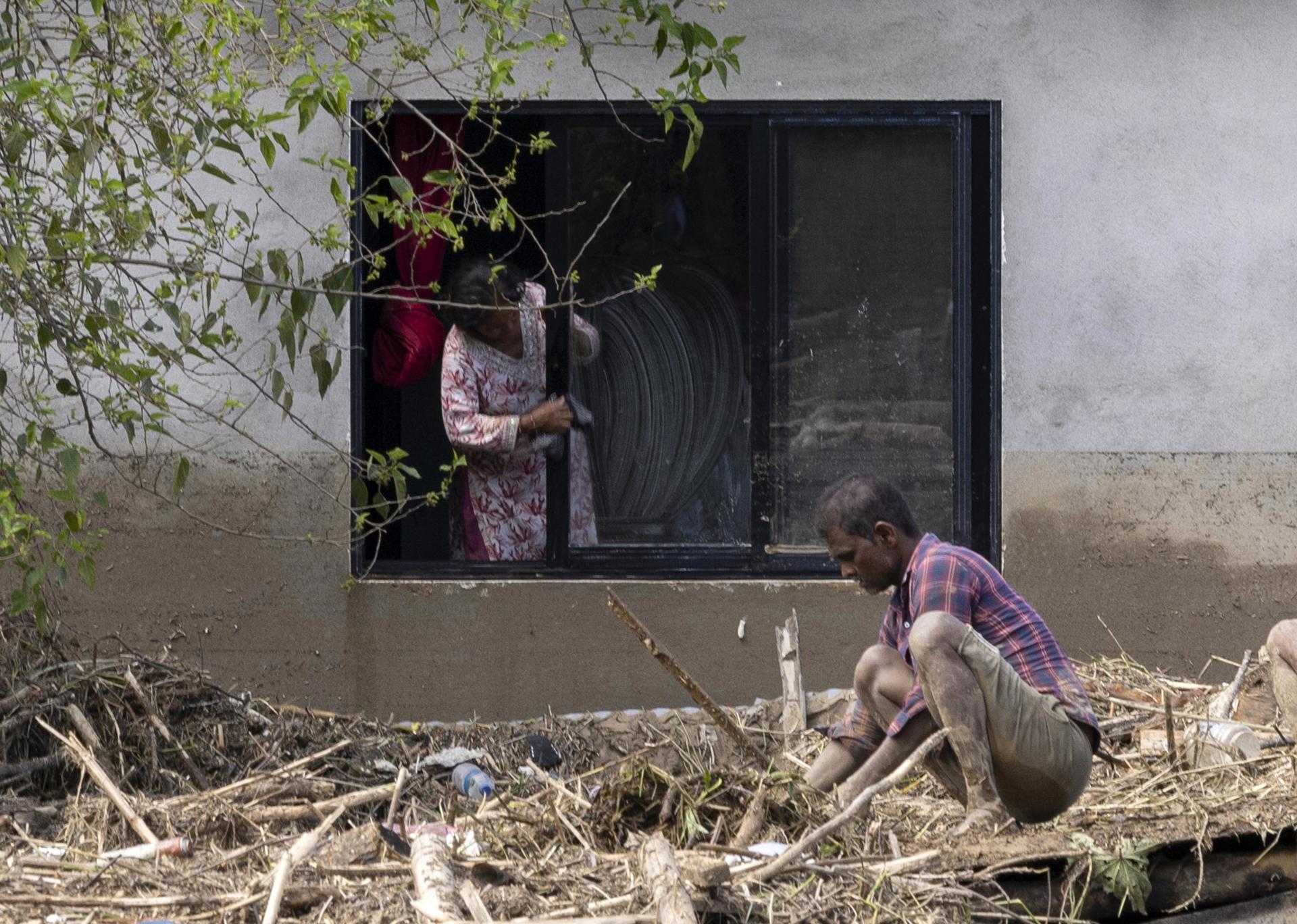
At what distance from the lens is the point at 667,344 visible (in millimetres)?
7160

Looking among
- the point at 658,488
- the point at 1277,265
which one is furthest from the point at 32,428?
the point at 1277,265

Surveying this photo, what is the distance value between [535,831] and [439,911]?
74cm

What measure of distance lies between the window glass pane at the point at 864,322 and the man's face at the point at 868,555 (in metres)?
1.90

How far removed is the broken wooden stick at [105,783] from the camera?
4707 millimetres

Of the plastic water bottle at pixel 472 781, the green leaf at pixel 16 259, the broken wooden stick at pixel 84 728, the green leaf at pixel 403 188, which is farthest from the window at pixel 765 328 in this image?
the green leaf at pixel 16 259

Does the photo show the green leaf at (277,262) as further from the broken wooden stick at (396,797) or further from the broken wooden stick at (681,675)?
the broken wooden stick at (396,797)

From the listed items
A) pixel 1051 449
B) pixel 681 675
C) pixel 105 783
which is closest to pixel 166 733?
pixel 105 783

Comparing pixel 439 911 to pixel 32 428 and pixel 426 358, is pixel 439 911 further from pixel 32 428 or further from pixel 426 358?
pixel 426 358

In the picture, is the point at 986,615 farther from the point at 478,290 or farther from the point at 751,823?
the point at 478,290

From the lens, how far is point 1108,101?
6891 millimetres

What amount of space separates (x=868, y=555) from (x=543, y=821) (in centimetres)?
138

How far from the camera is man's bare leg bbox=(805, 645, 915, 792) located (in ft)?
17.0

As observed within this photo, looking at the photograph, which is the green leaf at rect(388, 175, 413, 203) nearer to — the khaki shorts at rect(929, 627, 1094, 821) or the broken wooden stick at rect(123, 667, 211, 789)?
the khaki shorts at rect(929, 627, 1094, 821)

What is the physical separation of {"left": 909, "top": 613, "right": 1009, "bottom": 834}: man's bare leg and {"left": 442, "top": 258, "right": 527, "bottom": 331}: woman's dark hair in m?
2.85
